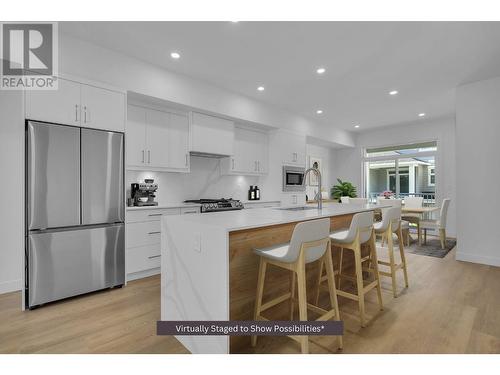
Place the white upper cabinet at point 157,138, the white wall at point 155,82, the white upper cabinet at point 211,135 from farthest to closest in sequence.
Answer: the white upper cabinet at point 211,135 → the white upper cabinet at point 157,138 → the white wall at point 155,82

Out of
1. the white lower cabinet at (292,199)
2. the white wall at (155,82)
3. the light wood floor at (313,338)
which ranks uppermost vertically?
the white wall at (155,82)

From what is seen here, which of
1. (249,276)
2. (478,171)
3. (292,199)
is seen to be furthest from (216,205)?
(478,171)

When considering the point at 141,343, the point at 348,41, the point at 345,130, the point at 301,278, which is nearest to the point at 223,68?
the point at 348,41

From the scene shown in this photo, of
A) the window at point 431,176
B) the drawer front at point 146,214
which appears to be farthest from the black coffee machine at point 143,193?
the window at point 431,176

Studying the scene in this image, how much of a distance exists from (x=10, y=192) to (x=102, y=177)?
1126 millimetres

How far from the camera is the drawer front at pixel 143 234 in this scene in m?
3.16

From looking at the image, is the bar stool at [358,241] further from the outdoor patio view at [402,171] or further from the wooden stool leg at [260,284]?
the outdoor patio view at [402,171]

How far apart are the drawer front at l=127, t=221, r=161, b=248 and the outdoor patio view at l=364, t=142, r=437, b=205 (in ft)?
19.4

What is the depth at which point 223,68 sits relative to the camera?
3461mm

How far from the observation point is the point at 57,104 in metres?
2.63

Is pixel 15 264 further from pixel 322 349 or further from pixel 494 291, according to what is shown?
pixel 494 291

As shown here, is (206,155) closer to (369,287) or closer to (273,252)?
(273,252)

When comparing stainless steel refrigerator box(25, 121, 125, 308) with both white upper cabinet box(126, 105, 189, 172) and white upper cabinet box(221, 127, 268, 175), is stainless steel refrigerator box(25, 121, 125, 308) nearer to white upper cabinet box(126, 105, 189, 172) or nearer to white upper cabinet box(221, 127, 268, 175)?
white upper cabinet box(126, 105, 189, 172)
